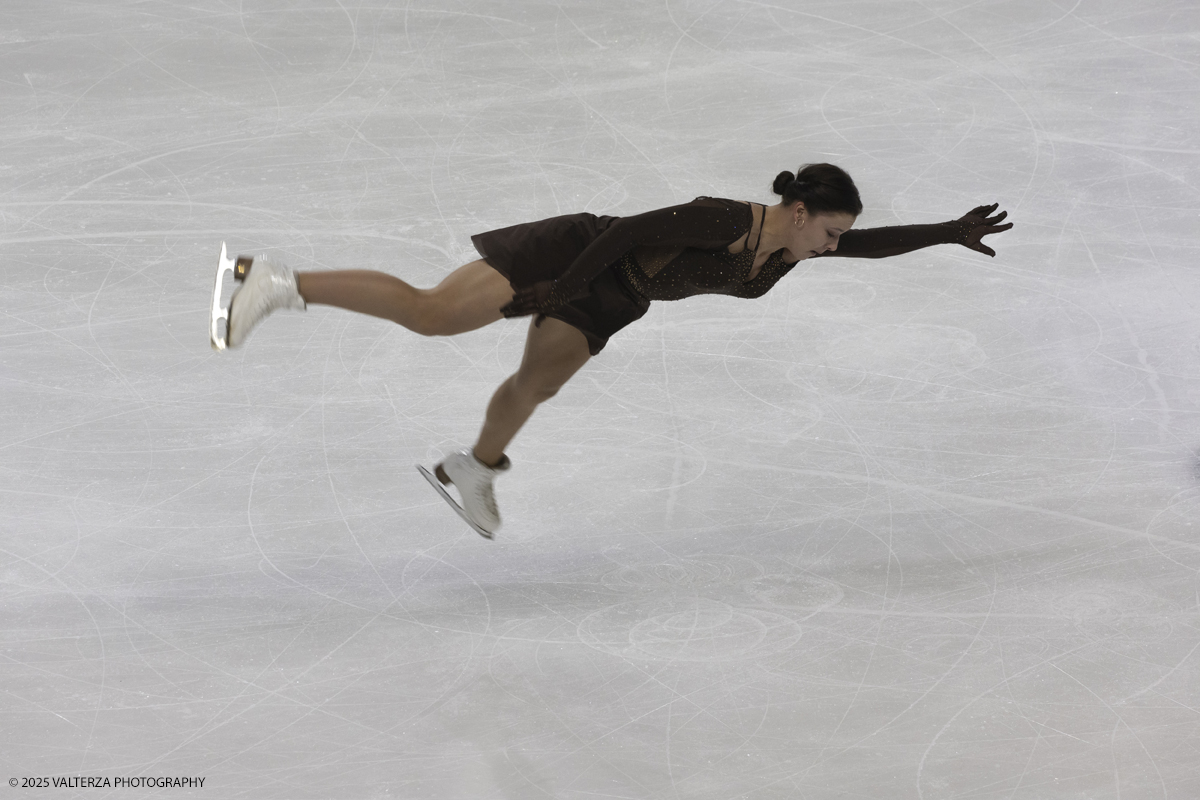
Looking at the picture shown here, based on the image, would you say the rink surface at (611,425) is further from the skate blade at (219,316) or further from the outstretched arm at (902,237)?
the outstretched arm at (902,237)

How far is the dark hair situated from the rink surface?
1.08 metres

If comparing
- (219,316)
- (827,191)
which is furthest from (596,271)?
(219,316)

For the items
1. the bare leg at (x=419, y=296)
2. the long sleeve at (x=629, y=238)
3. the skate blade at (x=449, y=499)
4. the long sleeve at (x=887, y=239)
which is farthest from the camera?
the skate blade at (x=449, y=499)

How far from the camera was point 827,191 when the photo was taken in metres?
2.64

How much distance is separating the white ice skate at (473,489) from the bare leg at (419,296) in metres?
0.41

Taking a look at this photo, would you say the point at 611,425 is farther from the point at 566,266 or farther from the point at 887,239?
the point at 887,239

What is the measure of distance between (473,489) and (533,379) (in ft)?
1.15

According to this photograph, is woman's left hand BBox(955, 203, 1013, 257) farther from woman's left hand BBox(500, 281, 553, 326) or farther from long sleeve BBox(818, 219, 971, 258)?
woman's left hand BBox(500, 281, 553, 326)

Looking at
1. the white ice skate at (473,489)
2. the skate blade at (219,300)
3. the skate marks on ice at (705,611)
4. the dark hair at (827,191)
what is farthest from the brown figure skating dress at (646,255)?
the skate marks on ice at (705,611)

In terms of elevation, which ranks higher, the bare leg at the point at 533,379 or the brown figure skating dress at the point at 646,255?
the brown figure skating dress at the point at 646,255

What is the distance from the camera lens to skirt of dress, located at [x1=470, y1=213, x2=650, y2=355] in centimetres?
282

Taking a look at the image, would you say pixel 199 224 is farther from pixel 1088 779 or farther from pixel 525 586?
pixel 1088 779

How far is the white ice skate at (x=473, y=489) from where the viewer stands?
9.98ft

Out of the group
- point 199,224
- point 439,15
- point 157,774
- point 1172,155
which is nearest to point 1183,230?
point 1172,155
